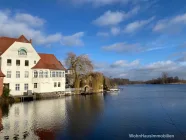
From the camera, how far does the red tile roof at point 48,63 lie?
43.9m

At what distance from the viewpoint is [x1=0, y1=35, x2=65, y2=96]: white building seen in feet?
132

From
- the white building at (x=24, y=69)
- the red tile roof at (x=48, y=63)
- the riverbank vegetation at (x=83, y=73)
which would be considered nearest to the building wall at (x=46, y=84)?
the white building at (x=24, y=69)

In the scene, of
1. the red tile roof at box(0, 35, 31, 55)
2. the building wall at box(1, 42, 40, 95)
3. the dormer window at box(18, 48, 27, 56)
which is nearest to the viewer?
the building wall at box(1, 42, 40, 95)

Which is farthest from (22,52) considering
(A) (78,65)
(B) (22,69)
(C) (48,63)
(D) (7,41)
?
(A) (78,65)

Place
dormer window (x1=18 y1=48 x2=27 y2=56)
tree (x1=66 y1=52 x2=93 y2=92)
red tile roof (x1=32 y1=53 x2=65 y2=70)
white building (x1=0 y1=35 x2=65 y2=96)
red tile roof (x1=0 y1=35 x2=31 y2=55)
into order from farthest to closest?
tree (x1=66 y1=52 x2=93 y2=92)
red tile roof (x1=32 y1=53 x2=65 y2=70)
dormer window (x1=18 y1=48 x2=27 y2=56)
red tile roof (x1=0 y1=35 x2=31 y2=55)
white building (x1=0 y1=35 x2=65 y2=96)

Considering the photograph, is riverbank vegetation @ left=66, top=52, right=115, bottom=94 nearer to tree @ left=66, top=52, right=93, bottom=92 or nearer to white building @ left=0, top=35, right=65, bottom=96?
tree @ left=66, top=52, right=93, bottom=92

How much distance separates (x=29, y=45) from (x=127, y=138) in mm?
33446

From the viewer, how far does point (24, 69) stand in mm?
42406

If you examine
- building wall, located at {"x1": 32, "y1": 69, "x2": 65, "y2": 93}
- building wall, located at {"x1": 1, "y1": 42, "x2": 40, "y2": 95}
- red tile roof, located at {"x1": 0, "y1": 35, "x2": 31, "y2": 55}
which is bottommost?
building wall, located at {"x1": 32, "y1": 69, "x2": 65, "y2": 93}

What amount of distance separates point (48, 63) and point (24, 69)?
19.4ft

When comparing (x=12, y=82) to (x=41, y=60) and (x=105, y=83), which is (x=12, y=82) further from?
(x=105, y=83)

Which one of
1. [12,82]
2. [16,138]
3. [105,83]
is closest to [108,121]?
[16,138]

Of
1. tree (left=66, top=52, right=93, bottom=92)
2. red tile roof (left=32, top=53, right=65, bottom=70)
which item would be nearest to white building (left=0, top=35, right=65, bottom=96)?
red tile roof (left=32, top=53, right=65, bottom=70)

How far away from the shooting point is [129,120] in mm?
20031
